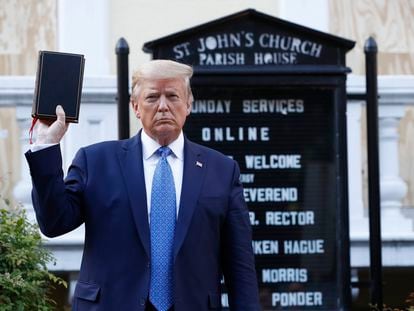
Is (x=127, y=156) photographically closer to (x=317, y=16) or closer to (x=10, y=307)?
(x=10, y=307)

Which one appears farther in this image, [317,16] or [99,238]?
[317,16]

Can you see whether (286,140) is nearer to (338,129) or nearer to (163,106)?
Result: (338,129)

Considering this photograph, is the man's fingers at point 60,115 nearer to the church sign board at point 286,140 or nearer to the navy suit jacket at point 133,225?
the navy suit jacket at point 133,225

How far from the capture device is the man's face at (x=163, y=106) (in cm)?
405

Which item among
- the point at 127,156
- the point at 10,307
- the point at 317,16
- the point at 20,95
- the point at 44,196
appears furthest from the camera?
the point at 317,16

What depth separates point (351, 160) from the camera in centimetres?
740

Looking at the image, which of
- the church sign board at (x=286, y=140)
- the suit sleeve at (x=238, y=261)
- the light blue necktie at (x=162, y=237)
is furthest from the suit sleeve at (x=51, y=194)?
the church sign board at (x=286, y=140)

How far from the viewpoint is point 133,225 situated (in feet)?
13.1

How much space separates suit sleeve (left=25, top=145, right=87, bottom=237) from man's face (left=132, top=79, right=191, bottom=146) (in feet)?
1.14

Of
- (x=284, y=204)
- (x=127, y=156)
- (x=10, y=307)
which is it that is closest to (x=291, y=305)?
(x=284, y=204)

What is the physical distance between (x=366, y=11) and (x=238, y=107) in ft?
8.89

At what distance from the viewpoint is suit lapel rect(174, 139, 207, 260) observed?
3.99 metres

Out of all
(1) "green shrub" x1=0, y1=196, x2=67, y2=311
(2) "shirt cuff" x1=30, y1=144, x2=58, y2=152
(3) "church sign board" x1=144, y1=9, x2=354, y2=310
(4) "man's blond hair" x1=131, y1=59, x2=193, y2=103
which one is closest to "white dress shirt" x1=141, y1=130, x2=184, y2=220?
(4) "man's blond hair" x1=131, y1=59, x2=193, y2=103

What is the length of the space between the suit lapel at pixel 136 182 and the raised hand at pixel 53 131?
28 cm
